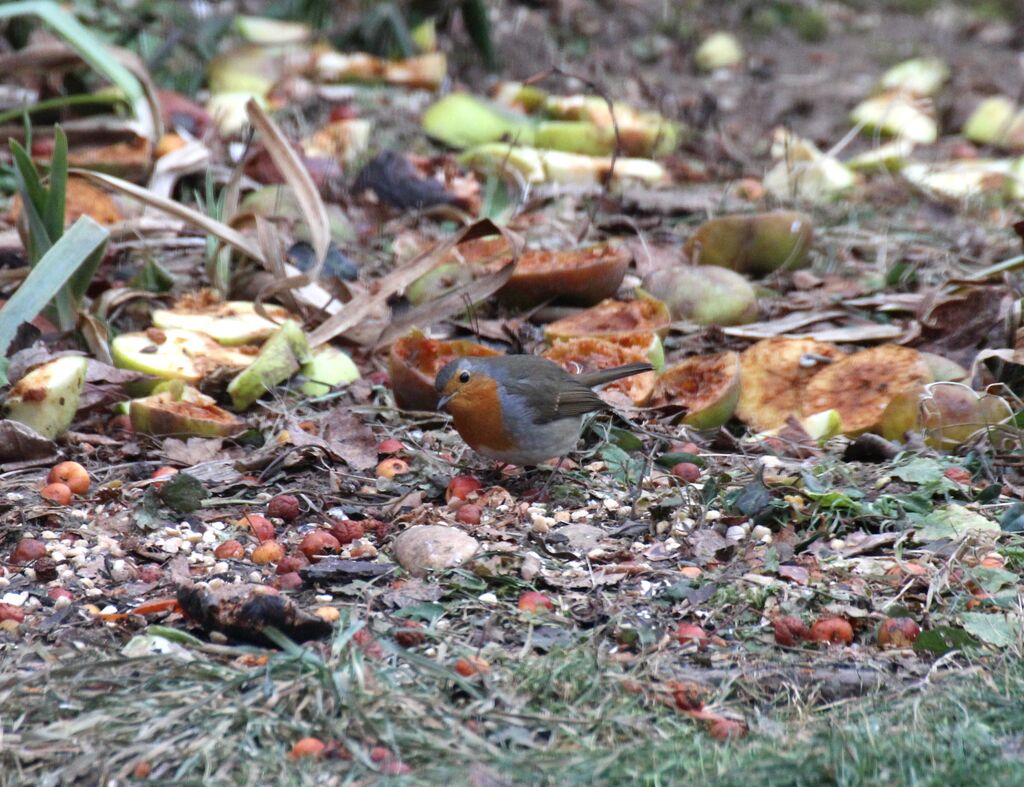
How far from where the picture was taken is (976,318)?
17.5ft

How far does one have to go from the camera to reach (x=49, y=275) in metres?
4.50

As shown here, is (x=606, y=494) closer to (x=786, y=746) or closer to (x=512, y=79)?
(x=786, y=746)

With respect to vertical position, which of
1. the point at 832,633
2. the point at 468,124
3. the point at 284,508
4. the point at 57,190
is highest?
the point at 57,190

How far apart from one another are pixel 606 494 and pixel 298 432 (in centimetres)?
112

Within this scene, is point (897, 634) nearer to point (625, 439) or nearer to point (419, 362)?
point (625, 439)

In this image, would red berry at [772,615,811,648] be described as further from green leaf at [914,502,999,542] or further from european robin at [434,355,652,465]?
european robin at [434,355,652,465]

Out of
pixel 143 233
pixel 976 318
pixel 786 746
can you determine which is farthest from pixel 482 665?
pixel 143 233

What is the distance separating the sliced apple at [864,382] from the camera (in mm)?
4809

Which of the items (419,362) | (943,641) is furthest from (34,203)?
(943,641)

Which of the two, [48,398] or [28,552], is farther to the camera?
[48,398]

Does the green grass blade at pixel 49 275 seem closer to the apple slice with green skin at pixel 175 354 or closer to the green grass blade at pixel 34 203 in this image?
the green grass blade at pixel 34 203

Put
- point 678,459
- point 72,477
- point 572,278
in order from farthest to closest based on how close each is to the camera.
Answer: point 572,278 → point 678,459 → point 72,477

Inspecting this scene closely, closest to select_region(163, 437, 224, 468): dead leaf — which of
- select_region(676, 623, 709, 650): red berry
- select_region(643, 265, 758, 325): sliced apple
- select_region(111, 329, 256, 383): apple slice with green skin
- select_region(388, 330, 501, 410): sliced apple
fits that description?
select_region(111, 329, 256, 383): apple slice with green skin

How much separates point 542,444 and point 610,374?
48 cm
